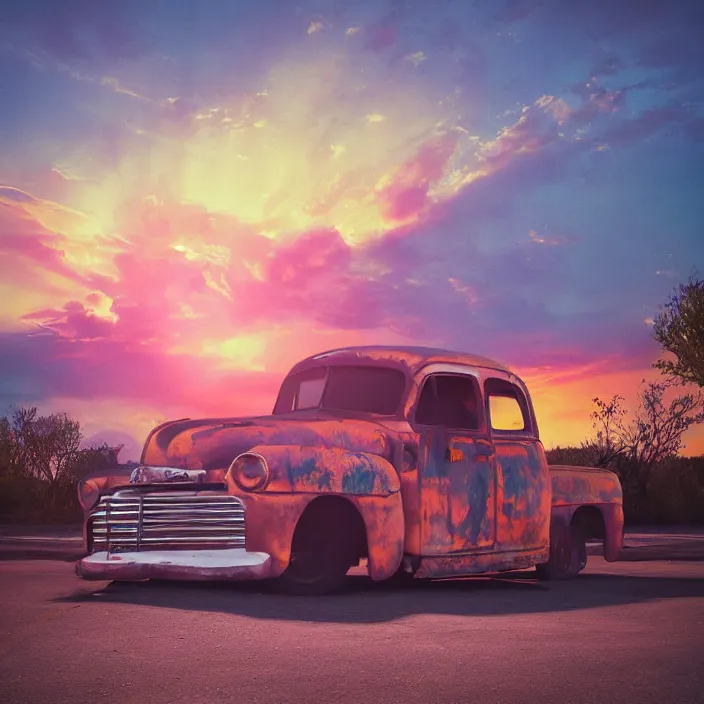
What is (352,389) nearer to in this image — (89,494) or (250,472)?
(250,472)

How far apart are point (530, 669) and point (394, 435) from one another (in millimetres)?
3281

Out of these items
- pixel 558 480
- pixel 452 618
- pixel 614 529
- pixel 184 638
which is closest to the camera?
pixel 184 638

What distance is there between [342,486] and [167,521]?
Result: 1.29 meters

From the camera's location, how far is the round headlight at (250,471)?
22.0ft

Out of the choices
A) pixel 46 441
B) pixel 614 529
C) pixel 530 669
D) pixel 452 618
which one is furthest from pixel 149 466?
pixel 46 441

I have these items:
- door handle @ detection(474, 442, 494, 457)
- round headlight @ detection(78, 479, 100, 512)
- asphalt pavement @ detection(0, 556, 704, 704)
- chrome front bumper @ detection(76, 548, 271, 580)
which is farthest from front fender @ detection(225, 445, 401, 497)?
round headlight @ detection(78, 479, 100, 512)

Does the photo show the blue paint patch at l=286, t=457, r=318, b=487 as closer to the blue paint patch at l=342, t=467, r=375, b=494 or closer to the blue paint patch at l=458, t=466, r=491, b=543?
the blue paint patch at l=342, t=467, r=375, b=494

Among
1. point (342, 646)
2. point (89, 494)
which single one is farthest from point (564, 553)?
point (342, 646)

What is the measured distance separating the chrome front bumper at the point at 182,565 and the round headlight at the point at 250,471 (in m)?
0.46

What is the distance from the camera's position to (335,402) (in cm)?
837

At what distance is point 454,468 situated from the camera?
792 cm

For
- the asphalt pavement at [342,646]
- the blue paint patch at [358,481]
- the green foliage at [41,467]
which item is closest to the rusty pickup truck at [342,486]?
the blue paint patch at [358,481]

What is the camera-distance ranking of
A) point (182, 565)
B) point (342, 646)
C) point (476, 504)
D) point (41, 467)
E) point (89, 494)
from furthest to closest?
point (41, 467)
point (476, 504)
point (89, 494)
point (182, 565)
point (342, 646)

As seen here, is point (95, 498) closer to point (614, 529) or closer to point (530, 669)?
point (530, 669)
